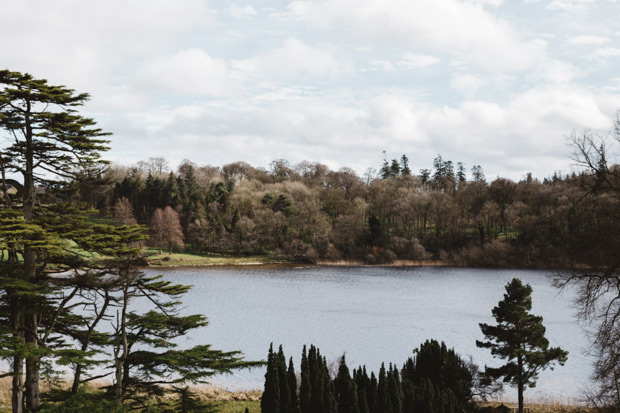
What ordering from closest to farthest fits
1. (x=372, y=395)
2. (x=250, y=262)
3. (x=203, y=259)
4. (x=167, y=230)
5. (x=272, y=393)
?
(x=272, y=393)
(x=372, y=395)
(x=167, y=230)
(x=203, y=259)
(x=250, y=262)

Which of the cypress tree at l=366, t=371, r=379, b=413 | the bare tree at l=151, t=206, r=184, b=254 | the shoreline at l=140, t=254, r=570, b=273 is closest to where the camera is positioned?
the cypress tree at l=366, t=371, r=379, b=413

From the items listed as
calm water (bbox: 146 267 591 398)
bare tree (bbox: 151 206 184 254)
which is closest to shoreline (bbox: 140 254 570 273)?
bare tree (bbox: 151 206 184 254)

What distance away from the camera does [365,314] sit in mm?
40812

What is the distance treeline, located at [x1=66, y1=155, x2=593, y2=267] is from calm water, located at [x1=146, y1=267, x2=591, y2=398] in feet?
36.3

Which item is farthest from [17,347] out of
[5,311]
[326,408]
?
[326,408]

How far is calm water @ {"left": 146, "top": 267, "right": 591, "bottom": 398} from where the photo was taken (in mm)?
28828

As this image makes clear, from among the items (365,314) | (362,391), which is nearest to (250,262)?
(365,314)

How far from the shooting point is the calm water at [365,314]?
28828mm

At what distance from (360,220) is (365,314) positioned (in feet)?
148

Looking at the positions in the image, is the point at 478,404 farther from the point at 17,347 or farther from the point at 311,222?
the point at 311,222

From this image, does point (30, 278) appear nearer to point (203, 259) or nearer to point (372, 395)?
point (372, 395)

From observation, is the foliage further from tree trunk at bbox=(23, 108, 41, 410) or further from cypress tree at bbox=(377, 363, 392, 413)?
cypress tree at bbox=(377, 363, 392, 413)

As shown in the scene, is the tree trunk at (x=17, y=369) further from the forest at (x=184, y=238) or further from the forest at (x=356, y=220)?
the forest at (x=356, y=220)

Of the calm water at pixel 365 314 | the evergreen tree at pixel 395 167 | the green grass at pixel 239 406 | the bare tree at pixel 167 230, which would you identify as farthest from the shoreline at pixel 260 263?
the green grass at pixel 239 406
